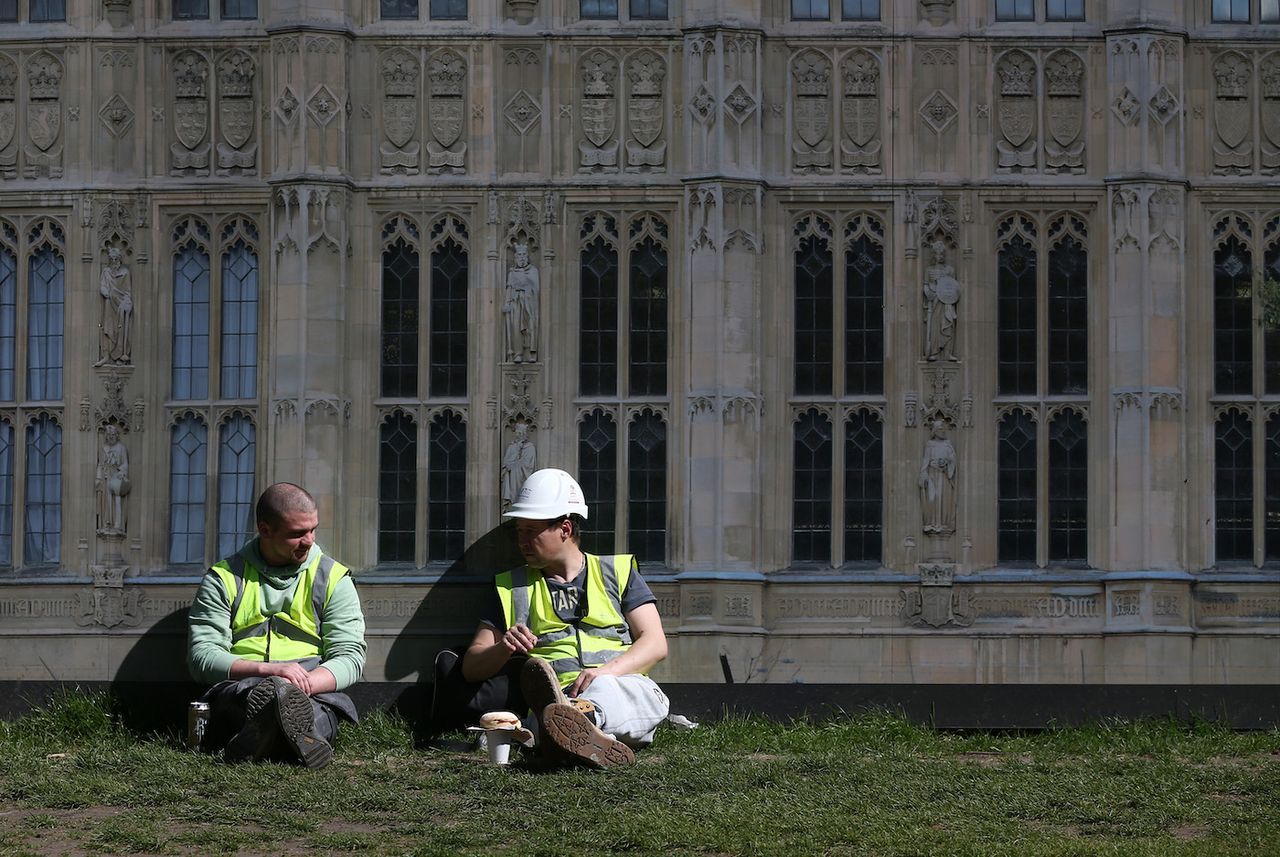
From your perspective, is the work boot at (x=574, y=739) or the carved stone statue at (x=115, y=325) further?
the carved stone statue at (x=115, y=325)

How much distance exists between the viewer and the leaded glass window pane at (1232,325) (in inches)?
786

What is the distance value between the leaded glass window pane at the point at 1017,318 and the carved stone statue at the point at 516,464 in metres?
4.86

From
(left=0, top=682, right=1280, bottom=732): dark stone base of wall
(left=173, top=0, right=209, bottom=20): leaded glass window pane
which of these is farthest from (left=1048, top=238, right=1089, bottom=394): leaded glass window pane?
(left=173, top=0, right=209, bottom=20): leaded glass window pane

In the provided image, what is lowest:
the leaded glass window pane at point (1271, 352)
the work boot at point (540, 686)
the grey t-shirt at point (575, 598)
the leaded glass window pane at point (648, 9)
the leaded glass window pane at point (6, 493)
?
the work boot at point (540, 686)

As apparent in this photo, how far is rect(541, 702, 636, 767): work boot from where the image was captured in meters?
10.1

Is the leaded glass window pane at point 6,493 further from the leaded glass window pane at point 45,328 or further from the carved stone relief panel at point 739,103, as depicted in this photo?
the carved stone relief panel at point 739,103

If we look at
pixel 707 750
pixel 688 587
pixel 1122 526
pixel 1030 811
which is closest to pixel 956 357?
pixel 1122 526

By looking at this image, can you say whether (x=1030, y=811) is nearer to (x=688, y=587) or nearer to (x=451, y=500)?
(x=688, y=587)

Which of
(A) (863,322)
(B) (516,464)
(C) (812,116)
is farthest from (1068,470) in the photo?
(B) (516,464)

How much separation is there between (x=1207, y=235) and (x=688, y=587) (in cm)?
645

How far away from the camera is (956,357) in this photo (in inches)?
778

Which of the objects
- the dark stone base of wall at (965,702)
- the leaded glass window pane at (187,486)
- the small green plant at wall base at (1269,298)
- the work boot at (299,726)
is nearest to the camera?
the work boot at (299,726)

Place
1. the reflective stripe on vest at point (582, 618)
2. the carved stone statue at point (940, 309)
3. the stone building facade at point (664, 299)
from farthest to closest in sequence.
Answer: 1. the carved stone statue at point (940, 309)
2. the stone building facade at point (664, 299)
3. the reflective stripe on vest at point (582, 618)

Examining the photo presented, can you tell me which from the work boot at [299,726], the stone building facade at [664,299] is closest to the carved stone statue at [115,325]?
the stone building facade at [664,299]
